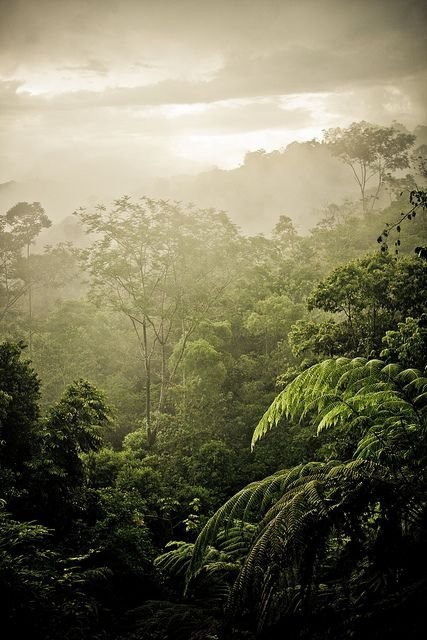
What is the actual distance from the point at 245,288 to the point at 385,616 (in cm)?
1784

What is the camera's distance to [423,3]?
31406 millimetres

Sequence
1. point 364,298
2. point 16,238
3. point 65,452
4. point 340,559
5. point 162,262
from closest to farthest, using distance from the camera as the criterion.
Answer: point 340,559
point 65,452
point 364,298
point 162,262
point 16,238

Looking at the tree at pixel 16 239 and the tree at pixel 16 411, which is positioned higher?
the tree at pixel 16 239

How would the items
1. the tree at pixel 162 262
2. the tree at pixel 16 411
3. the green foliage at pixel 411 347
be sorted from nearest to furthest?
the green foliage at pixel 411 347 < the tree at pixel 16 411 < the tree at pixel 162 262

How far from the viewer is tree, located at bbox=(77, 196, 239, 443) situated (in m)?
16.3

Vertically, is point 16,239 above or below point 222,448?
above

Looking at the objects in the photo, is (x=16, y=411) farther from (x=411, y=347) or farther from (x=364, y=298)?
(x=364, y=298)

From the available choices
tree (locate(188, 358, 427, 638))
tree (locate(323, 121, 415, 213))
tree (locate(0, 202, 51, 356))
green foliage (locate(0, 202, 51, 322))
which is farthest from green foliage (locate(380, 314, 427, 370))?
tree (locate(323, 121, 415, 213))

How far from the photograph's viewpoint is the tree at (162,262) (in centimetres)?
1630

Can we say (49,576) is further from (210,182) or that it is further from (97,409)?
(210,182)

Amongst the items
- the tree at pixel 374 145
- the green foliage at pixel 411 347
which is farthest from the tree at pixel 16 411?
the tree at pixel 374 145

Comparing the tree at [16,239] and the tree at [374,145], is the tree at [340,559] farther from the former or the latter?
the tree at [374,145]

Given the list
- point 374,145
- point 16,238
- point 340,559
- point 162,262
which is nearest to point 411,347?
point 340,559

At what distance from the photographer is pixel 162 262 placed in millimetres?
16984
